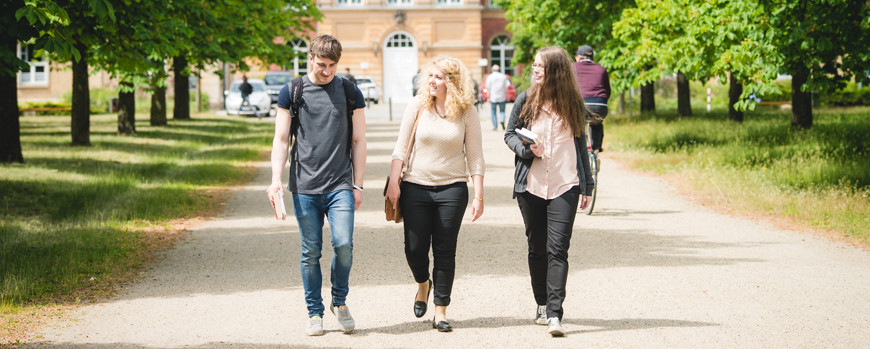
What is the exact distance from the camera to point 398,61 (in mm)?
64938

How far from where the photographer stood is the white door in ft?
213

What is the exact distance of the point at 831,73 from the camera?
1531 cm

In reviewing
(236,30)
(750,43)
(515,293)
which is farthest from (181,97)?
(515,293)

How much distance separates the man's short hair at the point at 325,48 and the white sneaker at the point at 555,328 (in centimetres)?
195

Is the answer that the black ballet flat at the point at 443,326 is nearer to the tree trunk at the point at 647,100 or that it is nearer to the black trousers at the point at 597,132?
the black trousers at the point at 597,132

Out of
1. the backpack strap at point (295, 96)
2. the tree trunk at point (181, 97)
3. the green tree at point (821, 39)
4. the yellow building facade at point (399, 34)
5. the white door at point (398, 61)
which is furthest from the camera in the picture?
the white door at point (398, 61)

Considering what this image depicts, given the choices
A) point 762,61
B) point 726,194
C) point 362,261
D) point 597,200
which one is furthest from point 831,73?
point 362,261

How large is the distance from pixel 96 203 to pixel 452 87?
825 centimetres

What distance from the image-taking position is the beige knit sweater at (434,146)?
21.3 ft

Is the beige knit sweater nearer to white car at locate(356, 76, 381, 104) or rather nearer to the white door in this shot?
white car at locate(356, 76, 381, 104)

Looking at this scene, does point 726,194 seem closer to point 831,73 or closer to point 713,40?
point 831,73

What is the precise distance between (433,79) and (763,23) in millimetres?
11102

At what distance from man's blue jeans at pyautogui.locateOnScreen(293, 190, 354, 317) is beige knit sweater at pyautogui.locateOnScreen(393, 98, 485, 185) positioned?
1.37 feet

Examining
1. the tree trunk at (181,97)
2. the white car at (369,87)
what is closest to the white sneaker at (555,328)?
the tree trunk at (181,97)
